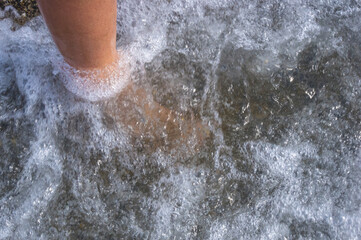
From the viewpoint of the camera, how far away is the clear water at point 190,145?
1396mm

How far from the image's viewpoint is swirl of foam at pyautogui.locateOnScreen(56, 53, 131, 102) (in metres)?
1.40

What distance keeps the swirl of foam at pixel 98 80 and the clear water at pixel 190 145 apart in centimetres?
4

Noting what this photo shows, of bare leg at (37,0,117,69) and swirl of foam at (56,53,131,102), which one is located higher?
bare leg at (37,0,117,69)

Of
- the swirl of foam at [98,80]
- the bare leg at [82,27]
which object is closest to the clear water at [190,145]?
the swirl of foam at [98,80]

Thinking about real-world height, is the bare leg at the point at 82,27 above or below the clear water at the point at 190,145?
above

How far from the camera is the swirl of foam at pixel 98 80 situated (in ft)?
4.58

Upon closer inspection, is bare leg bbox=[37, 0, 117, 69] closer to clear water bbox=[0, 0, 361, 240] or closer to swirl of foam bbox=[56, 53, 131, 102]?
swirl of foam bbox=[56, 53, 131, 102]

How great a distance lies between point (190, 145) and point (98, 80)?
47cm

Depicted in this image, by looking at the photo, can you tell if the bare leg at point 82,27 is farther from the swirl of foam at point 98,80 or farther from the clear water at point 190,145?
the clear water at point 190,145

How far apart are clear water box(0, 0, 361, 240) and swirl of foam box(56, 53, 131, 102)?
0.04 meters

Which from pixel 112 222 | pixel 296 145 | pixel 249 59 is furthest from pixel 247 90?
pixel 112 222

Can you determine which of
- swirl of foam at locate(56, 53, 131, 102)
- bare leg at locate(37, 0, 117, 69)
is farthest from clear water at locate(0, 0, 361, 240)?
bare leg at locate(37, 0, 117, 69)

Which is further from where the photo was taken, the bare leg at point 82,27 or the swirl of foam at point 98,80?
the swirl of foam at point 98,80

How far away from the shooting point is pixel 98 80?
4.67 feet
